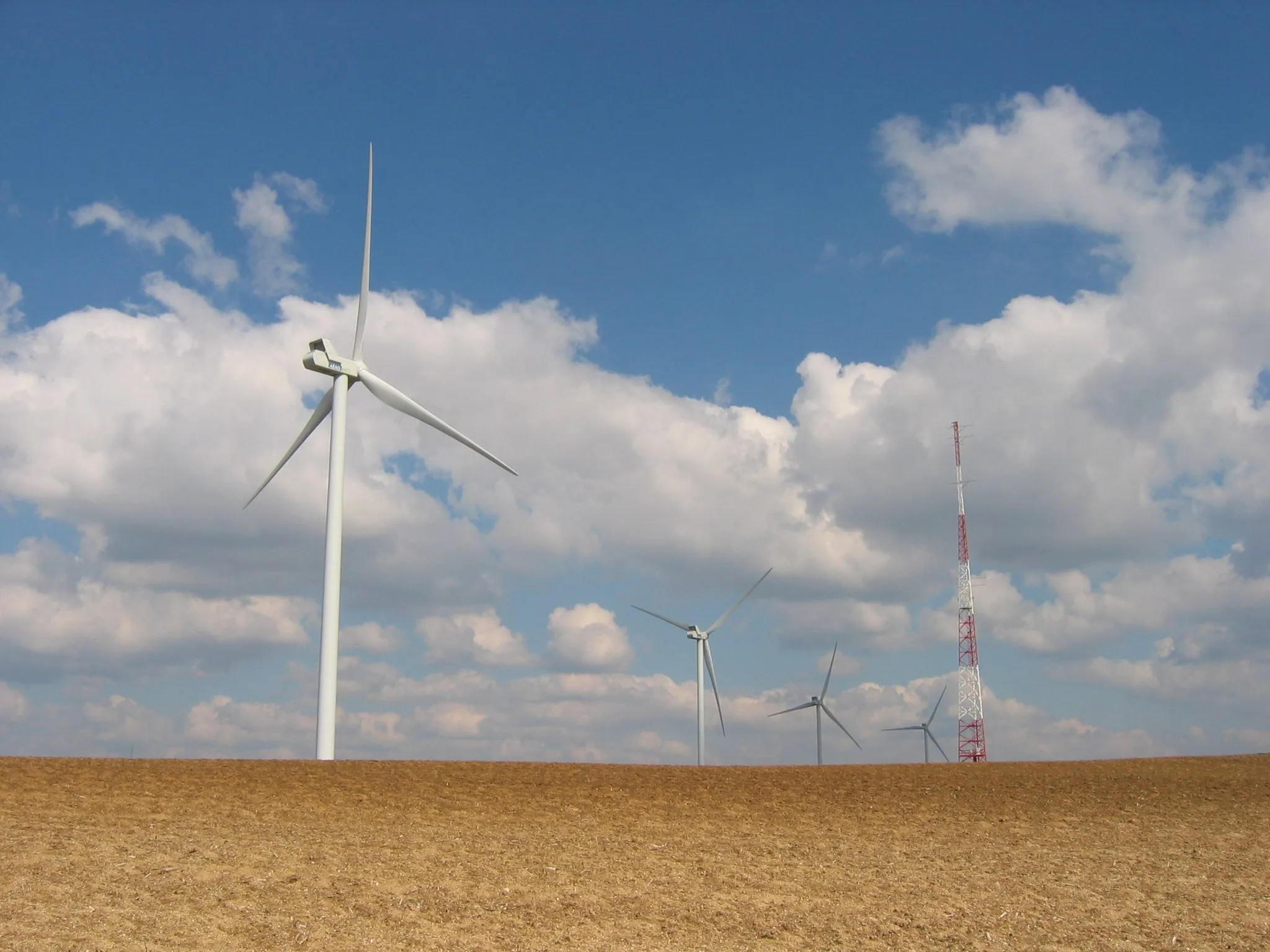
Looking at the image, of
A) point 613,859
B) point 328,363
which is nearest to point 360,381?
point 328,363

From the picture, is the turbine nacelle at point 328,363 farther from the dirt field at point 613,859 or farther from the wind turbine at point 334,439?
the dirt field at point 613,859

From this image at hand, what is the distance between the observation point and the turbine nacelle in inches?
1750

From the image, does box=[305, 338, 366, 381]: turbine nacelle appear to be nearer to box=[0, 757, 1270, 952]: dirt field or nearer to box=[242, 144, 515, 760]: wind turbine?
box=[242, 144, 515, 760]: wind turbine

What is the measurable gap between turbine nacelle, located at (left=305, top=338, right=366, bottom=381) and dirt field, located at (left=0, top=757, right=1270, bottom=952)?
58.5 feet

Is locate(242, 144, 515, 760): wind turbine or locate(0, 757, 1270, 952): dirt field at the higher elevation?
locate(242, 144, 515, 760): wind turbine

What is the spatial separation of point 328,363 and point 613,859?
28434 millimetres

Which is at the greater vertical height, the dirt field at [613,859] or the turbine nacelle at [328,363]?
the turbine nacelle at [328,363]

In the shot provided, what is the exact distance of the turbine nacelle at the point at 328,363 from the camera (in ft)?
146

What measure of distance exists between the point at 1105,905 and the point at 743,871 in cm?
682

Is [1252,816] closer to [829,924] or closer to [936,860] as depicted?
[936,860]

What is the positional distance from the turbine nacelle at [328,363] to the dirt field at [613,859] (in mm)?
17837

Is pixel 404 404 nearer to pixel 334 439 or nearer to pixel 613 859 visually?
pixel 334 439

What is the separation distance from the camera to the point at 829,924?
1875cm

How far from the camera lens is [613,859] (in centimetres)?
2250
